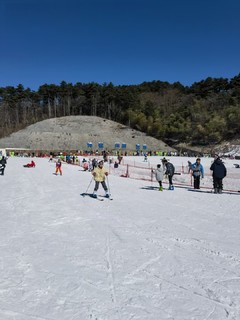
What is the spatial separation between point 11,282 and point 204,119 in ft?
272

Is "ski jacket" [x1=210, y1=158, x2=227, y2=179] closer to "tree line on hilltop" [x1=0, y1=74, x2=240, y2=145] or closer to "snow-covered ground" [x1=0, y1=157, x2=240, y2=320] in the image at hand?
"snow-covered ground" [x1=0, y1=157, x2=240, y2=320]

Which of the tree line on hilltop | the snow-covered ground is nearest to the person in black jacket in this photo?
the snow-covered ground

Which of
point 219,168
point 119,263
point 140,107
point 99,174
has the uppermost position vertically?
point 140,107

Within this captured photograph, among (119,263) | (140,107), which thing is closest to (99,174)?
(119,263)

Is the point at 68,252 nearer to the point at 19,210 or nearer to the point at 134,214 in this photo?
the point at 134,214

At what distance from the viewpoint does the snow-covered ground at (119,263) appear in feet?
13.0

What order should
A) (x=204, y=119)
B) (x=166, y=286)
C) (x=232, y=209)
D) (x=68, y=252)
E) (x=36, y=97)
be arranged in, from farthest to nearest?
(x=36, y=97) → (x=204, y=119) → (x=232, y=209) → (x=68, y=252) → (x=166, y=286)

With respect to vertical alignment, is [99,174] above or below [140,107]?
below

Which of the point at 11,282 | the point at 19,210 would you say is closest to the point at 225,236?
the point at 11,282

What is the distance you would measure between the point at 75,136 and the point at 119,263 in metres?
75.4

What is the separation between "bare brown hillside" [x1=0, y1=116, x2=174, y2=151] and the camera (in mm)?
74812

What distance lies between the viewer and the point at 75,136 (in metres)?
79.6

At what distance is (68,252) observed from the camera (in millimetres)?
6016

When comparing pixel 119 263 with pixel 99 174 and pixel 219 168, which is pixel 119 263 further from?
pixel 219 168
